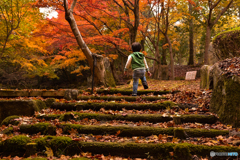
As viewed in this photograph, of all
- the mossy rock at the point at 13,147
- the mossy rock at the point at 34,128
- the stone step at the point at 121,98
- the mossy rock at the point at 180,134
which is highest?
the stone step at the point at 121,98

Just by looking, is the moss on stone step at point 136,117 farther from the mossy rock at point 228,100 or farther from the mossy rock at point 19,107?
the mossy rock at point 19,107

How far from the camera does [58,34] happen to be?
11.7 m

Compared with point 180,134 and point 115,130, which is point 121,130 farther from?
point 180,134

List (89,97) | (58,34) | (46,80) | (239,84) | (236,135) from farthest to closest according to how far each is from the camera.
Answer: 1. (46,80)
2. (58,34)
3. (89,97)
4. (239,84)
5. (236,135)

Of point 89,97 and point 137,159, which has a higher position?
point 89,97

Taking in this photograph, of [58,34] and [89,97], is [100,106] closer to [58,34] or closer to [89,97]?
[89,97]

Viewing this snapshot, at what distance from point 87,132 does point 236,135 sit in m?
2.60

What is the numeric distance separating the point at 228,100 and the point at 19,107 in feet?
15.8

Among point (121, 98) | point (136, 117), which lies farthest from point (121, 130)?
point (121, 98)

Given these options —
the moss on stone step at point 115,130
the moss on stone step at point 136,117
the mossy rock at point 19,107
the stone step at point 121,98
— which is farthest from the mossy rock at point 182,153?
the mossy rock at point 19,107

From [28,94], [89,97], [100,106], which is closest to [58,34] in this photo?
[28,94]

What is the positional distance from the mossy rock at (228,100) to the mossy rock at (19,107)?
14.3ft

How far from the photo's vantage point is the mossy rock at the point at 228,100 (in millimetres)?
3309

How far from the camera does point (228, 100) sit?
3533 millimetres
